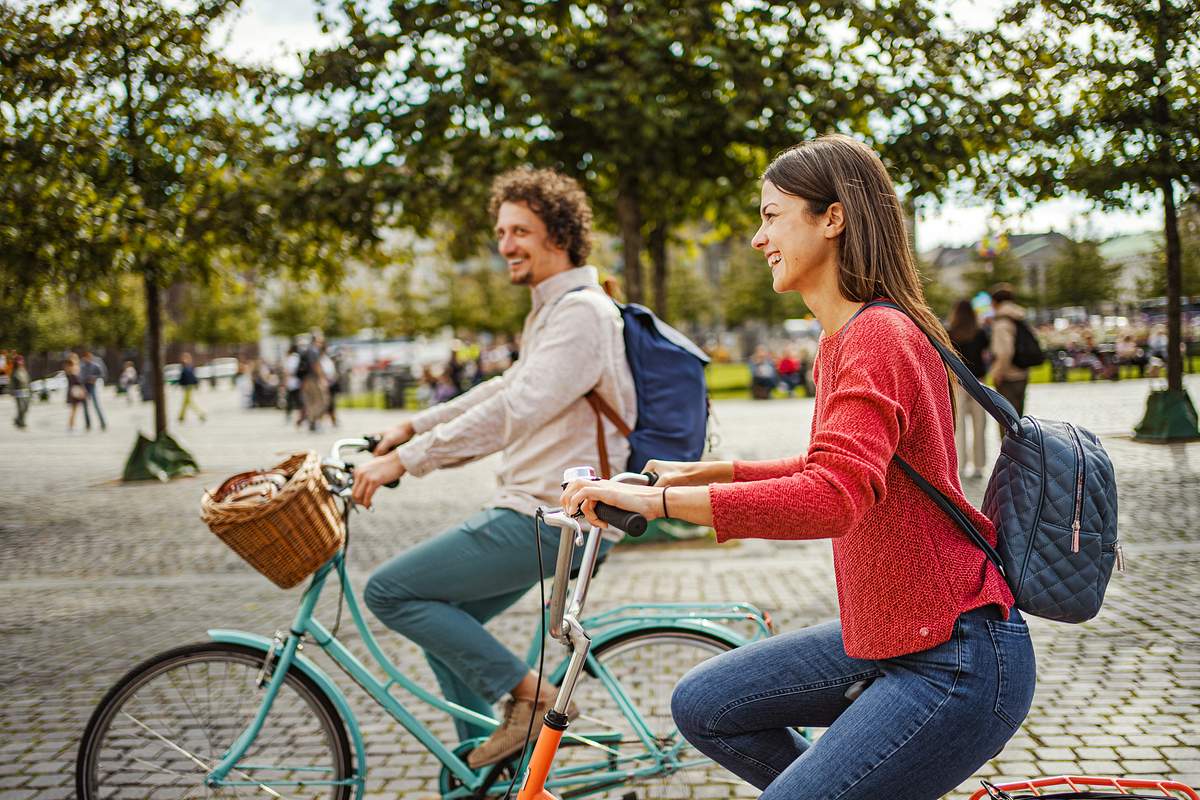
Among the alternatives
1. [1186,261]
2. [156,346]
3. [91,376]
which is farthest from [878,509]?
[91,376]

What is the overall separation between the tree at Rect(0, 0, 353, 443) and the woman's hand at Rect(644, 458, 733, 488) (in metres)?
7.49

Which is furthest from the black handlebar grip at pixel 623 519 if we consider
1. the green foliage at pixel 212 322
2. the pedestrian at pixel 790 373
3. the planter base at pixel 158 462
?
the green foliage at pixel 212 322

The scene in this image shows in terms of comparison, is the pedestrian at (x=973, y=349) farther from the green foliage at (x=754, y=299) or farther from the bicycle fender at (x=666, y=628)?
the green foliage at (x=754, y=299)

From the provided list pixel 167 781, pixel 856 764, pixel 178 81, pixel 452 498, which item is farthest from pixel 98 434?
pixel 856 764

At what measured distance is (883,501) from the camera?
1793 mm

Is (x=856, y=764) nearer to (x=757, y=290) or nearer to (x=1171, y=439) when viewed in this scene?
(x=1171, y=439)

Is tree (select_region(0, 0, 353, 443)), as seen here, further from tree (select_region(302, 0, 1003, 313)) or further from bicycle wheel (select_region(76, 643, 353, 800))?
bicycle wheel (select_region(76, 643, 353, 800))

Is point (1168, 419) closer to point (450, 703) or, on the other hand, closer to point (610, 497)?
point (450, 703)

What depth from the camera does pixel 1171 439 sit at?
1225 centimetres

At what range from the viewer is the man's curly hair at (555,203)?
3.13 m

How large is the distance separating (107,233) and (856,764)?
9.91 metres

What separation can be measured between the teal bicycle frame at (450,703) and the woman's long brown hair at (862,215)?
1220mm

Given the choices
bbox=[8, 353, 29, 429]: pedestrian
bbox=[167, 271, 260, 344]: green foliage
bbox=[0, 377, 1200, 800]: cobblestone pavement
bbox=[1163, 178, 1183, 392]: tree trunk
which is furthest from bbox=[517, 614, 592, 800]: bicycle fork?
bbox=[167, 271, 260, 344]: green foliage

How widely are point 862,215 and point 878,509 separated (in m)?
0.52
